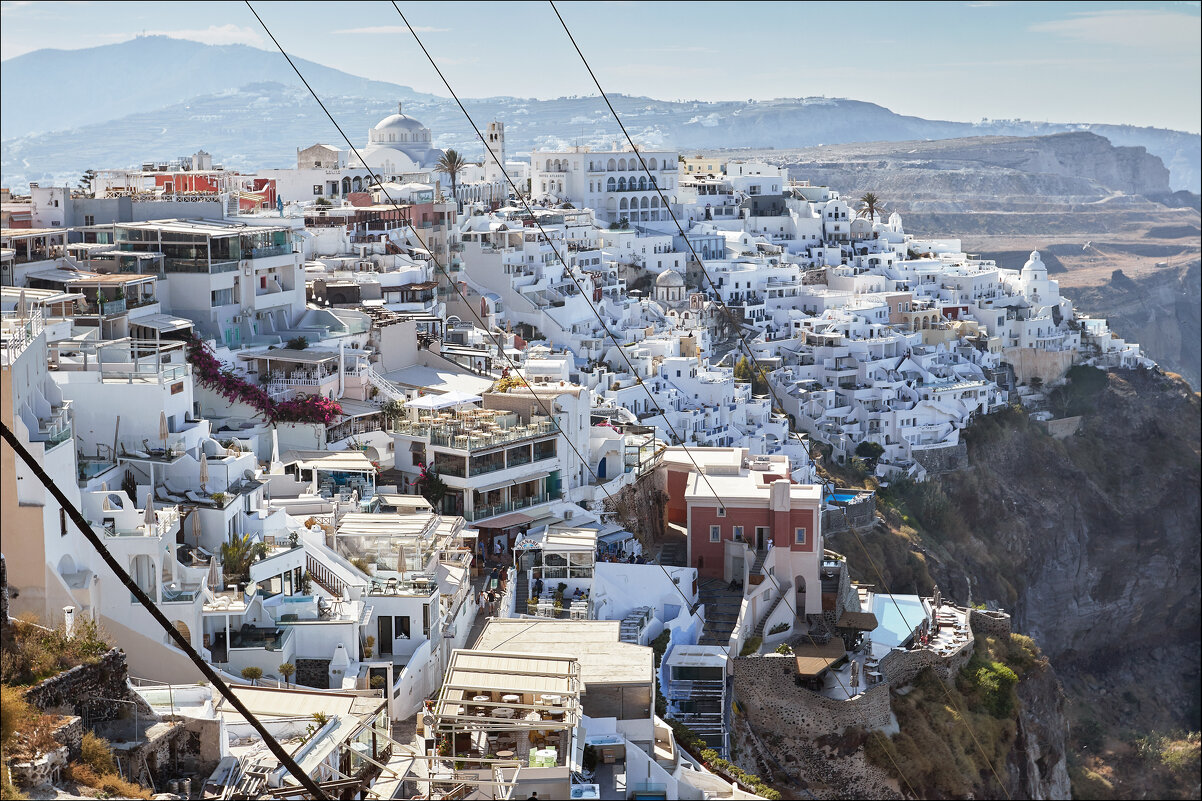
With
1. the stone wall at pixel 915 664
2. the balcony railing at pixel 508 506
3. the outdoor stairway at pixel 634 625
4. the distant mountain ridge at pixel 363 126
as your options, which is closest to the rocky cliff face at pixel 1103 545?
the stone wall at pixel 915 664

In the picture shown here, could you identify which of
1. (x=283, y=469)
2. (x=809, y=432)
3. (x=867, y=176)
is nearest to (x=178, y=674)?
(x=283, y=469)

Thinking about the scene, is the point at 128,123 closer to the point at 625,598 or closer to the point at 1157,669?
the point at 1157,669

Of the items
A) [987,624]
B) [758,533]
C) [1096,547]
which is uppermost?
[758,533]

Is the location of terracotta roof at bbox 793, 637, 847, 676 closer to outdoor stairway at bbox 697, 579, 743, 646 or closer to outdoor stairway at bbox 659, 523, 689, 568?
outdoor stairway at bbox 697, 579, 743, 646

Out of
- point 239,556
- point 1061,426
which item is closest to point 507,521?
point 239,556

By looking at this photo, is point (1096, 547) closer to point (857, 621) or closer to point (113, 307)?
point (857, 621)

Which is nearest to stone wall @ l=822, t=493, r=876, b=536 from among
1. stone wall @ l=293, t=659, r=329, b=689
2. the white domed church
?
stone wall @ l=293, t=659, r=329, b=689
